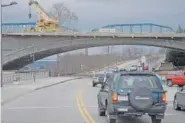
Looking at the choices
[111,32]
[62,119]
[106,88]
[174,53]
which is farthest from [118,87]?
[174,53]

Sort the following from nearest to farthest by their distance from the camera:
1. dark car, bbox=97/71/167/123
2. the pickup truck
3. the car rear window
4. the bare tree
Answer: dark car, bbox=97/71/167/123
the car rear window
the pickup truck
the bare tree

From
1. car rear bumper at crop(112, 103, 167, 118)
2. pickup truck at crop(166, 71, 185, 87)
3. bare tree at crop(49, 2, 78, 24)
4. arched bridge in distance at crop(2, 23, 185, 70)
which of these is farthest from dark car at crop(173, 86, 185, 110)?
bare tree at crop(49, 2, 78, 24)

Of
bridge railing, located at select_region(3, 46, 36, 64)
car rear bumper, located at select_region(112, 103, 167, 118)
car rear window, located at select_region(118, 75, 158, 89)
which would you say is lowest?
bridge railing, located at select_region(3, 46, 36, 64)

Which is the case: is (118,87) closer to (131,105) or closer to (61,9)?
(131,105)

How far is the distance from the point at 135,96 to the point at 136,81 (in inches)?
30.3

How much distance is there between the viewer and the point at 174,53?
10362 centimetres

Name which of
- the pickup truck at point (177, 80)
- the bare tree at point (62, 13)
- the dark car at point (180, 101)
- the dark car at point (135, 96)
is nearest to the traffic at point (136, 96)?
the dark car at point (135, 96)

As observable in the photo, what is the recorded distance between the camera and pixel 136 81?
14.8m

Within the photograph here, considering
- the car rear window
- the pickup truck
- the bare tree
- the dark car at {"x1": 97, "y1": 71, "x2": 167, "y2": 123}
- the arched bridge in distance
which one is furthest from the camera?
the bare tree

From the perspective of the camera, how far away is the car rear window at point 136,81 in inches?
578

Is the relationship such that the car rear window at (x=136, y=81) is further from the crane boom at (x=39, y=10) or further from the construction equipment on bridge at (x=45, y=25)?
the crane boom at (x=39, y=10)

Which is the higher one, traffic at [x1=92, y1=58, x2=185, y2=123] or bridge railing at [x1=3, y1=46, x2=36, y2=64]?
traffic at [x1=92, y1=58, x2=185, y2=123]

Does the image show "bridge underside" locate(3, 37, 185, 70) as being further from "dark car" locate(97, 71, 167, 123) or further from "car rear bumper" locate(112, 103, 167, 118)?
"car rear bumper" locate(112, 103, 167, 118)

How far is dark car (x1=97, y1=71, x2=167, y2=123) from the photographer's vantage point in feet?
46.7
